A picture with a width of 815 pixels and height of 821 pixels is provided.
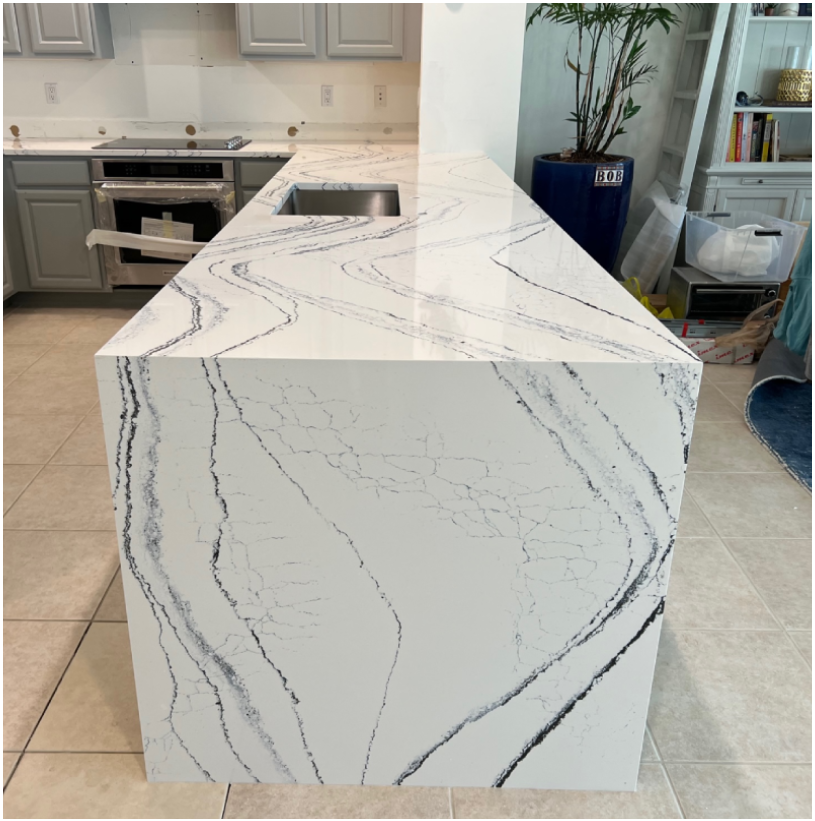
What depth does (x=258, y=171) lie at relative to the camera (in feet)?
12.8

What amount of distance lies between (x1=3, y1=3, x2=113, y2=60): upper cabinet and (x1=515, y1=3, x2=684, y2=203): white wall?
7.26 feet

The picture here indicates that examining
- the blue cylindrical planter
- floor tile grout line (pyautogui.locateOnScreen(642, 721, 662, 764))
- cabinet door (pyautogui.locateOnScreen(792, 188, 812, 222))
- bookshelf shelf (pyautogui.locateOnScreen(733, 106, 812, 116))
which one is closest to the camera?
floor tile grout line (pyautogui.locateOnScreen(642, 721, 662, 764))

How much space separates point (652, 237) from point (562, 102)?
0.90 m

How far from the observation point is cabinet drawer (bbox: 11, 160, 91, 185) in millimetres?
3900

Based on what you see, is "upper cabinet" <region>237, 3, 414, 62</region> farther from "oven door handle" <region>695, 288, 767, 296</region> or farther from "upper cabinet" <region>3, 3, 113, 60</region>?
"oven door handle" <region>695, 288, 767, 296</region>

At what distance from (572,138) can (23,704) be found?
12.5 ft

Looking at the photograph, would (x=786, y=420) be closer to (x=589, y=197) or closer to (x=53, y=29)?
(x=589, y=197)

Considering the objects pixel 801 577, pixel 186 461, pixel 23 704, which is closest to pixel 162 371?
pixel 186 461

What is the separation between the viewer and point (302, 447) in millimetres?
1165

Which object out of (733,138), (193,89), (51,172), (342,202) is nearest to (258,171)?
(193,89)

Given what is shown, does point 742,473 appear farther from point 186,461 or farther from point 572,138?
point 572,138

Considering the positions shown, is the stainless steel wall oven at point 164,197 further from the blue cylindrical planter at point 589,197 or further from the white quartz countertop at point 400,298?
the white quartz countertop at point 400,298

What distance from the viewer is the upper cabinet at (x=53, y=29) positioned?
3.88 m

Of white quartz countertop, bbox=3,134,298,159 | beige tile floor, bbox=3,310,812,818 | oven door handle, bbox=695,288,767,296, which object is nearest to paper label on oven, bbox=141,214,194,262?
white quartz countertop, bbox=3,134,298,159
